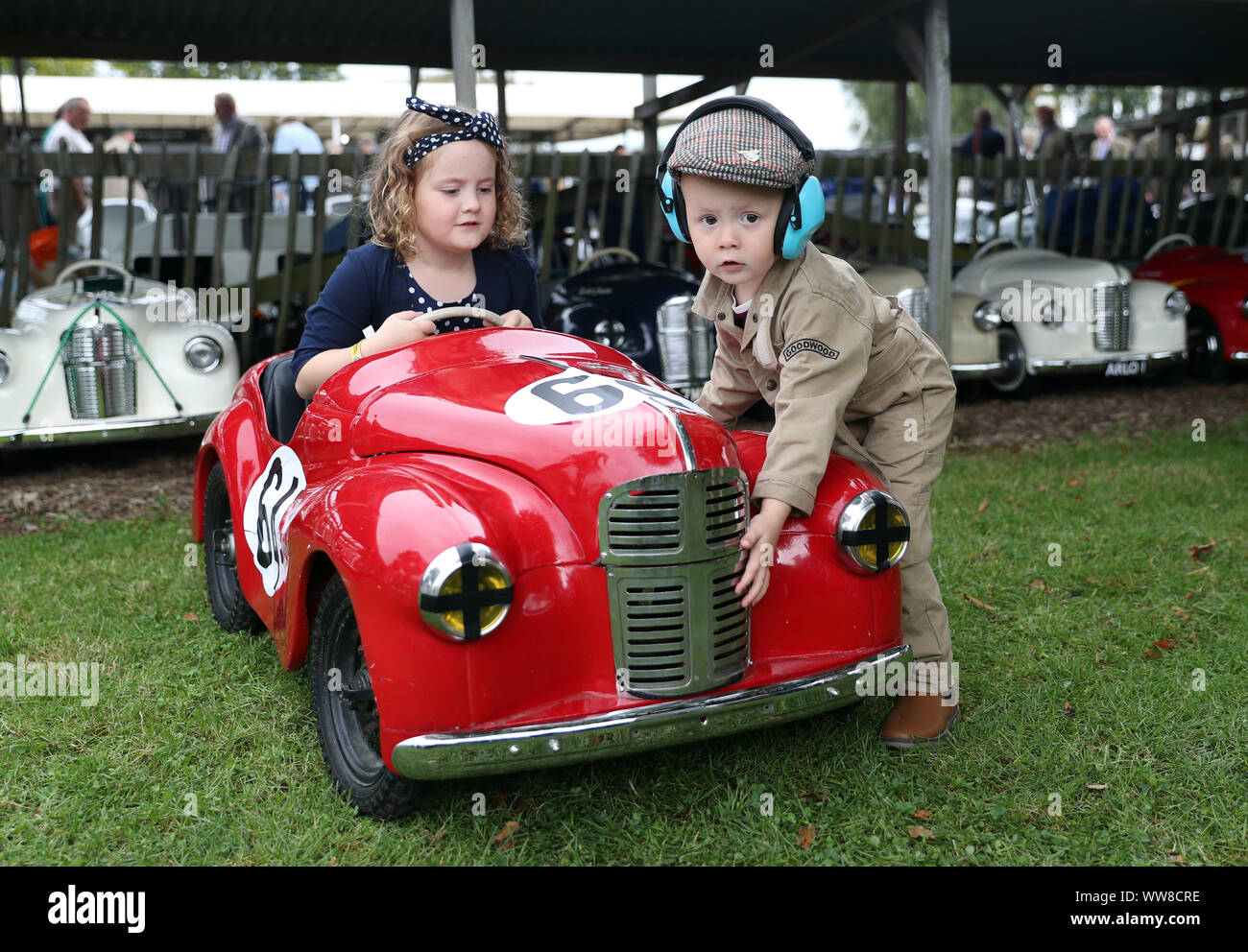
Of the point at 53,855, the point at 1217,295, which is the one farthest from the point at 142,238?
the point at 1217,295

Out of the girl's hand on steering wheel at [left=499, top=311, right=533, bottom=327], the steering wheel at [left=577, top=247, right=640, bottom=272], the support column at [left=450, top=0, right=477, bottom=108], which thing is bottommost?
the girl's hand on steering wheel at [left=499, top=311, right=533, bottom=327]

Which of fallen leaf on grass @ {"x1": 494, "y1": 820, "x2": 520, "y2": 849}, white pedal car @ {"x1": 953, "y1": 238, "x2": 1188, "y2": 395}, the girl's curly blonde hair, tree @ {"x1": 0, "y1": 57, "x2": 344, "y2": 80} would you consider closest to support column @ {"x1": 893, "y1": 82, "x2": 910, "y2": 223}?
white pedal car @ {"x1": 953, "y1": 238, "x2": 1188, "y2": 395}

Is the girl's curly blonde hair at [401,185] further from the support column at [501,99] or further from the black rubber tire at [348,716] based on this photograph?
the support column at [501,99]

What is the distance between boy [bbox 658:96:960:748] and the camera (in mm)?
2365

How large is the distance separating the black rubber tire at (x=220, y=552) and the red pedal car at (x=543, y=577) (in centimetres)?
115

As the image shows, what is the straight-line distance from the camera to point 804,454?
237cm

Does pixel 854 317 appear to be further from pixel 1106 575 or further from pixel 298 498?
pixel 1106 575

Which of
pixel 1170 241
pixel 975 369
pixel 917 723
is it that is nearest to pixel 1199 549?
pixel 917 723

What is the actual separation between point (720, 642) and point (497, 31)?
7716mm

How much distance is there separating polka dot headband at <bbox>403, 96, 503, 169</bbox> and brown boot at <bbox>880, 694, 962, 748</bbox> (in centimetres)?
190

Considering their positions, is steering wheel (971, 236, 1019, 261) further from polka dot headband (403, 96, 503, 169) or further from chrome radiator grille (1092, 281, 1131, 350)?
polka dot headband (403, 96, 503, 169)

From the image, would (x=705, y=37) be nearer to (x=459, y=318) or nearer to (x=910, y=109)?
(x=459, y=318)

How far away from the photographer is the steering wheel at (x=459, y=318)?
9.35 feet

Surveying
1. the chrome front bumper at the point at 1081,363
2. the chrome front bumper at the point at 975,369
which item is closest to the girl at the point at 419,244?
the chrome front bumper at the point at 975,369
